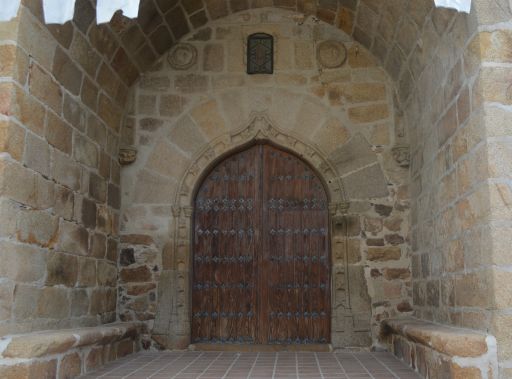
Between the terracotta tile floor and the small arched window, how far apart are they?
2727 mm

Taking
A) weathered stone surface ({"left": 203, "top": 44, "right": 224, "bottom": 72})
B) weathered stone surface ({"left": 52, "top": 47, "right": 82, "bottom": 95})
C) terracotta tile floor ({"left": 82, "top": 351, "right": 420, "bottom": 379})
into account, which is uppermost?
weathered stone surface ({"left": 203, "top": 44, "right": 224, "bottom": 72})

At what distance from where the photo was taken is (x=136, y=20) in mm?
5082

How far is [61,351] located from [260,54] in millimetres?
3425

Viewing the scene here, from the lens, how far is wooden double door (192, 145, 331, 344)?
17.7 ft

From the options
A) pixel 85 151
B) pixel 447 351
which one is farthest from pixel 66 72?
pixel 447 351

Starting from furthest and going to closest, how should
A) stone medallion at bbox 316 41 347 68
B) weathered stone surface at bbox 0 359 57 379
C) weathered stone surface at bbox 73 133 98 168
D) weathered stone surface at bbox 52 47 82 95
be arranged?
stone medallion at bbox 316 41 347 68 < weathered stone surface at bbox 73 133 98 168 < weathered stone surface at bbox 52 47 82 95 < weathered stone surface at bbox 0 359 57 379

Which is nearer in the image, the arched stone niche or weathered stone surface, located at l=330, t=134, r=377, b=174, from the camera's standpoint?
the arched stone niche

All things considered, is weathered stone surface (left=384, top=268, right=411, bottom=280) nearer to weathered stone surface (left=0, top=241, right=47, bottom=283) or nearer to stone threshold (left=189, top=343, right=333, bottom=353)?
stone threshold (left=189, top=343, right=333, bottom=353)

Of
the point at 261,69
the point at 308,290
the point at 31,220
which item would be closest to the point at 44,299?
the point at 31,220

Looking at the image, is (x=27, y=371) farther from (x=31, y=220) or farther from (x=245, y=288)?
(x=245, y=288)

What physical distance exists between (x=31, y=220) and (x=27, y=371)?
96cm

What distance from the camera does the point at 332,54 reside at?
18.8ft

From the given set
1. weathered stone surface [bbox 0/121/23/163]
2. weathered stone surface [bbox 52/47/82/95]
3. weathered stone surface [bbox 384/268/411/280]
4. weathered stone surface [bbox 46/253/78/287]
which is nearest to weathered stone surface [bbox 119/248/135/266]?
weathered stone surface [bbox 46/253/78/287]

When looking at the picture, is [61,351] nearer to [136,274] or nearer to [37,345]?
[37,345]
